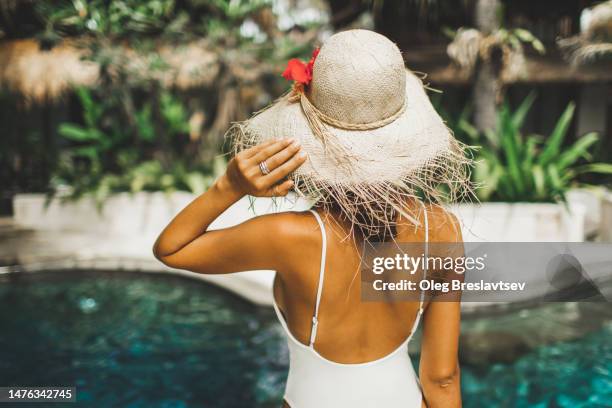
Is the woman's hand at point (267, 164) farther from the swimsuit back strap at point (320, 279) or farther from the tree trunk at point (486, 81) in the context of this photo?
the tree trunk at point (486, 81)

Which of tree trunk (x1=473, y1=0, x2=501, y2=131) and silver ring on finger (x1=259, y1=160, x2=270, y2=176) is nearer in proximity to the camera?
silver ring on finger (x1=259, y1=160, x2=270, y2=176)

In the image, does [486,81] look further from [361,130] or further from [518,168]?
[361,130]

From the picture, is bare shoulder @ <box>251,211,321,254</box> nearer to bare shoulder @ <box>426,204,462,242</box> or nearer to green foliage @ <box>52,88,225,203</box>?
bare shoulder @ <box>426,204,462,242</box>

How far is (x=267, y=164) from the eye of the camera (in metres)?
1.06

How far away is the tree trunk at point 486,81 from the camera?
19.9 feet

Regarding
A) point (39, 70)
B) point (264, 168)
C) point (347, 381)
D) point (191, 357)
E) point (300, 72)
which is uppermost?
point (300, 72)

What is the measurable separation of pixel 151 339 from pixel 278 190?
3.62 m

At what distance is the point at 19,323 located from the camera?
4.59m

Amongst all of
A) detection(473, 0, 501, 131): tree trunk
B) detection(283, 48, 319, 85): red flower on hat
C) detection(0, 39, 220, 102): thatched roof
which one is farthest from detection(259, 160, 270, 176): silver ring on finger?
detection(0, 39, 220, 102): thatched roof

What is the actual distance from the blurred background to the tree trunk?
0.06 ft

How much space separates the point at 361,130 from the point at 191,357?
130 inches

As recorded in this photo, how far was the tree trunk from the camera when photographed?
6.06m

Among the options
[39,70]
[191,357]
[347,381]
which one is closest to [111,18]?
[191,357]

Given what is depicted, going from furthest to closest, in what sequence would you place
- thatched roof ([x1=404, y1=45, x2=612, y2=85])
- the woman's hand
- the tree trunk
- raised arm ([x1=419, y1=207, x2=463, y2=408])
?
thatched roof ([x1=404, y1=45, x2=612, y2=85]), the tree trunk, raised arm ([x1=419, y1=207, x2=463, y2=408]), the woman's hand
